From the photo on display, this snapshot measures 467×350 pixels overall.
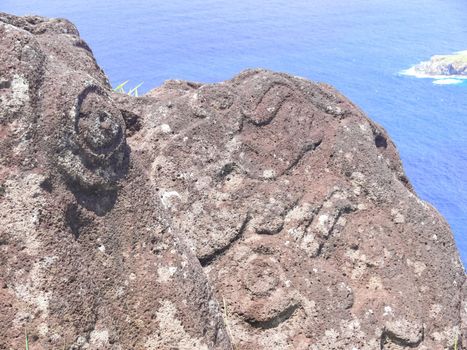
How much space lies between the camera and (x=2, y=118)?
1.87m

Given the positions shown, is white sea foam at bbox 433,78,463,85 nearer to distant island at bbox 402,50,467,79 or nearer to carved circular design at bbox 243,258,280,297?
distant island at bbox 402,50,467,79

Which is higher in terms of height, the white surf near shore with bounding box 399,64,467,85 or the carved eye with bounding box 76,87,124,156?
the carved eye with bounding box 76,87,124,156

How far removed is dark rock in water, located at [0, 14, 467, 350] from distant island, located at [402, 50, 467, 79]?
42.5 feet

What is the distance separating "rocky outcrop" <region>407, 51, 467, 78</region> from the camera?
1538 cm

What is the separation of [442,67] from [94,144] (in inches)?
593

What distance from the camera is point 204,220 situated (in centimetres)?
255

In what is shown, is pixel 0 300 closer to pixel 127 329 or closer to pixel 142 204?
pixel 127 329

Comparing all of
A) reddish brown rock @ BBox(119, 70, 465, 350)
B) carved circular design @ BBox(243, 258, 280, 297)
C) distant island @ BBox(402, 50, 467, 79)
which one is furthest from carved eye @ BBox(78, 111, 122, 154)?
distant island @ BBox(402, 50, 467, 79)

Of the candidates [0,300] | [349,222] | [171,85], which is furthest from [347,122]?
[0,300]

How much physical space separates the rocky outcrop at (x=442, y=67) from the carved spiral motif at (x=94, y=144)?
1437 centimetres

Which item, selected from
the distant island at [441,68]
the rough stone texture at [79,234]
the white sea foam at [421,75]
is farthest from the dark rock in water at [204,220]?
the distant island at [441,68]

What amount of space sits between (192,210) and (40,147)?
0.85 meters

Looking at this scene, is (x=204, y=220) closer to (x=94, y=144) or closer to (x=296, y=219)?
(x=296, y=219)

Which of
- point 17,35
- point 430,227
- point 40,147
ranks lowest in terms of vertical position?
point 430,227
